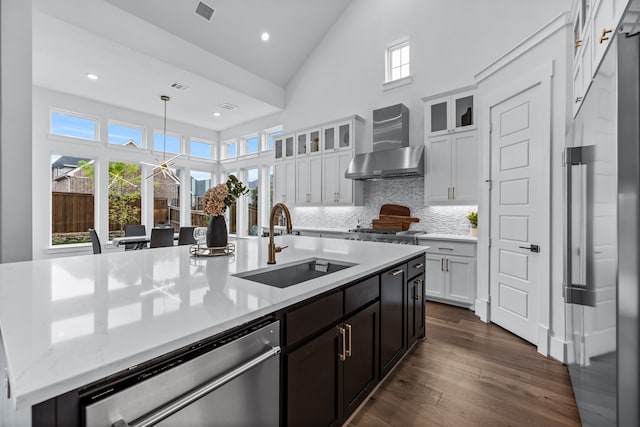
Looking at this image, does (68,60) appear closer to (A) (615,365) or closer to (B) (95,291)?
(B) (95,291)

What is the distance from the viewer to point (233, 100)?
19.5 ft

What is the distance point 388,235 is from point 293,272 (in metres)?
2.57

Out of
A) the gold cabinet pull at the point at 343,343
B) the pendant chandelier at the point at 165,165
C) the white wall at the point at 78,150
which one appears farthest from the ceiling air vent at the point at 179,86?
the gold cabinet pull at the point at 343,343

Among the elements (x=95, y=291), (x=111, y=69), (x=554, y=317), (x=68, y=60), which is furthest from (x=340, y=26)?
(x=95, y=291)

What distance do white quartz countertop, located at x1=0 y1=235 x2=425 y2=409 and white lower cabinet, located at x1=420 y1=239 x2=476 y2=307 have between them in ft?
7.31

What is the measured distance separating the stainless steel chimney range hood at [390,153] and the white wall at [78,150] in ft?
13.7

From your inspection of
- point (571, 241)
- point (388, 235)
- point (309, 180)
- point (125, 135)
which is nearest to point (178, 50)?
point (125, 135)

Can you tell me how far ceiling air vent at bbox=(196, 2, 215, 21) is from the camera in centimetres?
445

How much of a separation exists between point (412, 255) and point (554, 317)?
1422mm

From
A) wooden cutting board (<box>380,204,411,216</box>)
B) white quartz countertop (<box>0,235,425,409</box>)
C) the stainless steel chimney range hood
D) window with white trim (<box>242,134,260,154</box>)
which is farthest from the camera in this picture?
window with white trim (<box>242,134,260,154</box>)

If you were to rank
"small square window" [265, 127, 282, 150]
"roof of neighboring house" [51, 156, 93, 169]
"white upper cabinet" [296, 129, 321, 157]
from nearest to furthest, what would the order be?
1. "roof of neighboring house" [51, 156, 93, 169]
2. "white upper cabinet" [296, 129, 321, 157]
3. "small square window" [265, 127, 282, 150]

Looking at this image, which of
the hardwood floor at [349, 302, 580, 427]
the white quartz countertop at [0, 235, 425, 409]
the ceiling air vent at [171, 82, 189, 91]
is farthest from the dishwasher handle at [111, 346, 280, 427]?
the ceiling air vent at [171, 82, 189, 91]

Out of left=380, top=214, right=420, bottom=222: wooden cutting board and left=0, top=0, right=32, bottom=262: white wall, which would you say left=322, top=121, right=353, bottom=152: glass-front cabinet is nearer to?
left=380, top=214, right=420, bottom=222: wooden cutting board

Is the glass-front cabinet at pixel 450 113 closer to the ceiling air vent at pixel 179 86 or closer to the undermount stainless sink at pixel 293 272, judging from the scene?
the undermount stainless sink at pixel 293 272
